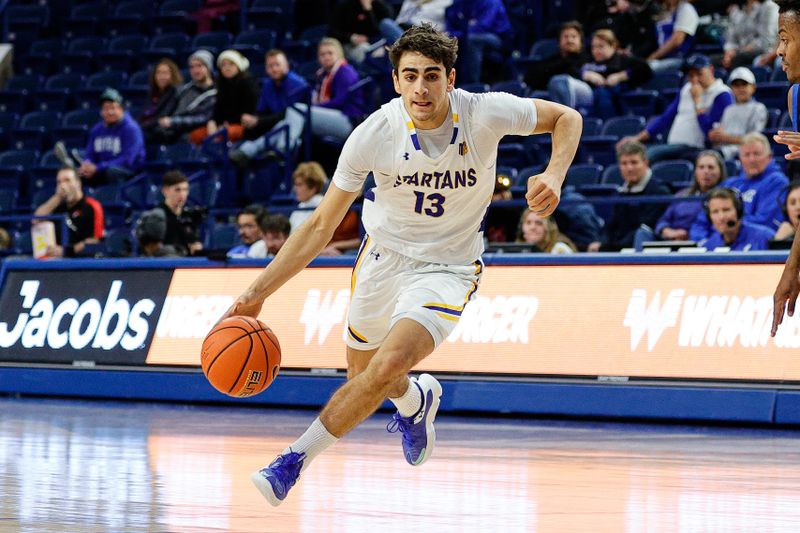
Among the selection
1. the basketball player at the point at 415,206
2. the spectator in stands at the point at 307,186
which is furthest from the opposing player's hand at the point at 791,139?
the spectator in stands at the point at 307,186

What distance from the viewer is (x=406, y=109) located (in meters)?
6.53

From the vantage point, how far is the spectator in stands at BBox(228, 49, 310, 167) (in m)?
16.5

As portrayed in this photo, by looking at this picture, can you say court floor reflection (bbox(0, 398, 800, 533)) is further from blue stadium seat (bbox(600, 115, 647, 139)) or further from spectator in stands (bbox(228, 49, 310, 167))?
spectator in stands (bbox(228, 49, 310, 167))

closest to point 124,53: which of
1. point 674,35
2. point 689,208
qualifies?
point 674,35

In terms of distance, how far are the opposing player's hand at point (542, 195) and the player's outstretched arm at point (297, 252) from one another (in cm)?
95

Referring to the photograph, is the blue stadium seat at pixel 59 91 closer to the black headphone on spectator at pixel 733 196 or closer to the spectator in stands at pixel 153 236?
the spectator in stands at pixel 153 236

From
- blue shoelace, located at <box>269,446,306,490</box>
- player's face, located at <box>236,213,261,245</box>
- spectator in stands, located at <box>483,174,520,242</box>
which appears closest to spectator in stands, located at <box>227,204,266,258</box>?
player's face, located at <box>236,213,261,245</box>

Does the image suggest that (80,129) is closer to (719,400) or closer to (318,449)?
(719,400)

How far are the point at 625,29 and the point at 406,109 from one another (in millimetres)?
10125

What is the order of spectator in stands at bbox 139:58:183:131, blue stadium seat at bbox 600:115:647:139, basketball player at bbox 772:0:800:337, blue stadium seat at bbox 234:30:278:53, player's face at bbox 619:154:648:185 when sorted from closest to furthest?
basketball player at bbox 772:0:800:337 → player's face at bbox 619:154:648:185 → blue stadium seat at bbox 600:115:647:139 → spectator in stands at bbox 139:58:183:131 → blue stadium seat at bbox 234:30:278:53

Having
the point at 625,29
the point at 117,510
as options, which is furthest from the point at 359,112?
the point at 117,510

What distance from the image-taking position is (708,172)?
475 inches

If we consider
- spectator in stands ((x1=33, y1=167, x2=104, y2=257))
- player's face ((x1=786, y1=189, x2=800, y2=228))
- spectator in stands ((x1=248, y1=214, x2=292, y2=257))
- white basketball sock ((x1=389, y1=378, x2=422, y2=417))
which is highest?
player's face ((x1=786, y1=189, x2=800, y2=228))

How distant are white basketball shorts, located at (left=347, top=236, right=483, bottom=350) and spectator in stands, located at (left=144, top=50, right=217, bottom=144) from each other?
11.4 metres
